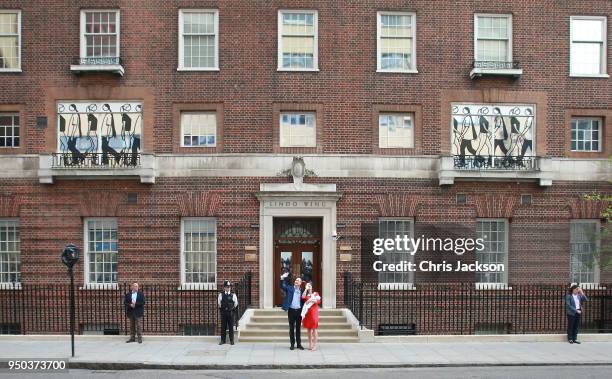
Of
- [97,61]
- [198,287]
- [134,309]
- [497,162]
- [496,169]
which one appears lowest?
[134,309]

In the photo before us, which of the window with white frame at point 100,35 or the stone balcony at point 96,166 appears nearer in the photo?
the stone balcony at point 96,166

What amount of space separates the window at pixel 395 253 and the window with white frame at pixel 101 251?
28.1 ft

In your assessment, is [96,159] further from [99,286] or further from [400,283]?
[400,283]

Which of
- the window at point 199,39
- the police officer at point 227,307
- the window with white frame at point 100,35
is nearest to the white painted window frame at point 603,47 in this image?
the window at point 199,39

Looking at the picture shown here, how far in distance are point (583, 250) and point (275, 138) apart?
10.9m

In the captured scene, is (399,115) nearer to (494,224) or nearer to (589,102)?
(494,224)

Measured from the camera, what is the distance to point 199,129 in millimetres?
21281

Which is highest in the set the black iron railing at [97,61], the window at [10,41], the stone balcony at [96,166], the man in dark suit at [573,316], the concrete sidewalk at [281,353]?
the window at [10,41]

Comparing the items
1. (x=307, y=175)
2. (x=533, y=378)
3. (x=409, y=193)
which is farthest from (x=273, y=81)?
(x=533, y=378)

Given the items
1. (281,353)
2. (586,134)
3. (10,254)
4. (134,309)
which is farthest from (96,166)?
(586,134)

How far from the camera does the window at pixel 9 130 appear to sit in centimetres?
2128

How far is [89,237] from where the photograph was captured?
69.7 ft

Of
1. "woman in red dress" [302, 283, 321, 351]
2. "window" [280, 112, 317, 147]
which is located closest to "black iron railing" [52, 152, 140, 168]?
"window" [280, 112, 317, 147]

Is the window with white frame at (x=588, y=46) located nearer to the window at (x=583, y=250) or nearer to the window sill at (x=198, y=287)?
the window at (x=583, y=250)
